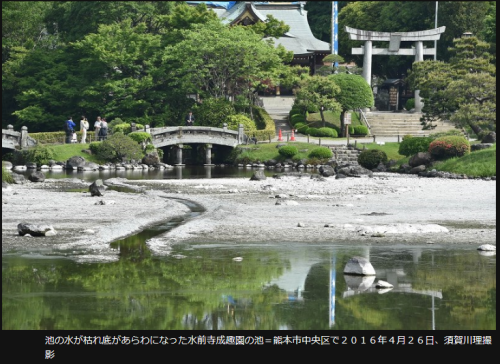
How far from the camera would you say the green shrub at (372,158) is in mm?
51219

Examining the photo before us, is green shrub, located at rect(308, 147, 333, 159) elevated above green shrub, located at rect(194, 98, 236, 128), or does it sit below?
below

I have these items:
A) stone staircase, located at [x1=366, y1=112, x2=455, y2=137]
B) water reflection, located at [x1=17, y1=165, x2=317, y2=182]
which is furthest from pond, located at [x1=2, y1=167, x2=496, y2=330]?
stone staircase, located at [x1=366, y1=112, x2=455, y2=137]

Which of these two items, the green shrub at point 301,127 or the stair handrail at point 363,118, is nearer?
the green shrub at point 301,127

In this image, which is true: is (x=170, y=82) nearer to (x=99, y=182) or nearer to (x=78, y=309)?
(x=99, y=182)

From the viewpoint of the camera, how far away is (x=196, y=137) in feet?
192

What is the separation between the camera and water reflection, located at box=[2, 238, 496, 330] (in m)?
13.6

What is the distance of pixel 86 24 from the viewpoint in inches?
2621

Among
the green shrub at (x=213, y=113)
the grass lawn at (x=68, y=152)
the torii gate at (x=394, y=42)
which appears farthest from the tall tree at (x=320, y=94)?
the grass lawn at (x=68, y=152)

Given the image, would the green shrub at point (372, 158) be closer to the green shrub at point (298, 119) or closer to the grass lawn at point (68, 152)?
the grass lawn at point (68, 152)

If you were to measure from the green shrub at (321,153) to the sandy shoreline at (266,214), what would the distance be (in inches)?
671

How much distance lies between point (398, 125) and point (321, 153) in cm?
1618

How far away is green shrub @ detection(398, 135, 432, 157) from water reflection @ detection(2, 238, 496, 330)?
31487mm

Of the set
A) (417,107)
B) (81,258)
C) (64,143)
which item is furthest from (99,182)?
(417,107)

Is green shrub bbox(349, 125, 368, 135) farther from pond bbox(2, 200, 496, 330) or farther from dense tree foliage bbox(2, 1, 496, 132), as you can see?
pond bbox(2, 200, 496, 330)
